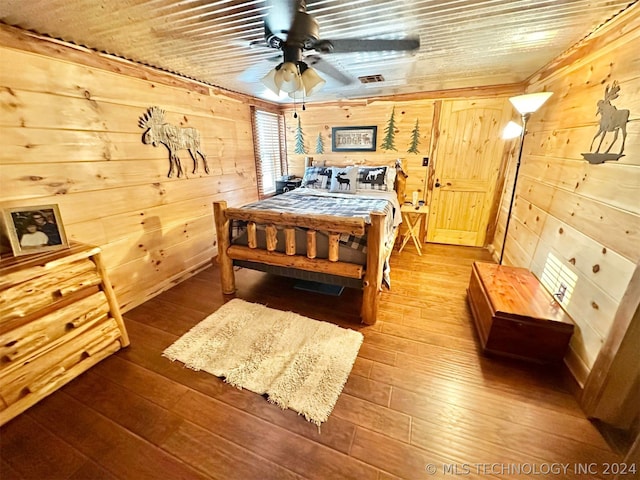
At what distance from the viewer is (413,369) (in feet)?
5.58

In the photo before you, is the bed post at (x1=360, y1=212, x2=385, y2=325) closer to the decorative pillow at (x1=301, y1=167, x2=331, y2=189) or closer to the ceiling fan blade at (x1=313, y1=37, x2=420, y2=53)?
the ceiling fan blade at (x1=313, y1=37, x2=420, y2=53)

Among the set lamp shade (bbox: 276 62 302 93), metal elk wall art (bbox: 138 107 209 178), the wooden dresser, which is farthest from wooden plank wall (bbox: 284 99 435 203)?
the wooden dresser

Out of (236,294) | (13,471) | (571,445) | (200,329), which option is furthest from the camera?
(236,294)

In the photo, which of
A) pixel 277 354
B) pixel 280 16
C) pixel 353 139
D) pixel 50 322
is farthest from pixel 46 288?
pixel 353 139

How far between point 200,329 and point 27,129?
1724 mm

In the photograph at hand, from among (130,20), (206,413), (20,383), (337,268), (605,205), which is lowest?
(206,413)

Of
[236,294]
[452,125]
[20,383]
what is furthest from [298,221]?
[452,125]

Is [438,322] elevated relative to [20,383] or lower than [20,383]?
lower

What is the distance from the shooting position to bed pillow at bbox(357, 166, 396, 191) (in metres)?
3.62

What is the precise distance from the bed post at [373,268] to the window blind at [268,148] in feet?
8.65

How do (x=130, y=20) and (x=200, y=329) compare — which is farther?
(x=200, y=329)

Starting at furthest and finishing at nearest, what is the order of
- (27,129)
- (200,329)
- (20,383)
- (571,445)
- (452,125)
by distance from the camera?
(452,125)
(200,329)
(27,129)
(20,383)
(571,445)

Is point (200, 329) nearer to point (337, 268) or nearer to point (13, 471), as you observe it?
point (13, 471)

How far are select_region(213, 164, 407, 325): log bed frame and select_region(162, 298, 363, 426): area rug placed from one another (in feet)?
1.36
